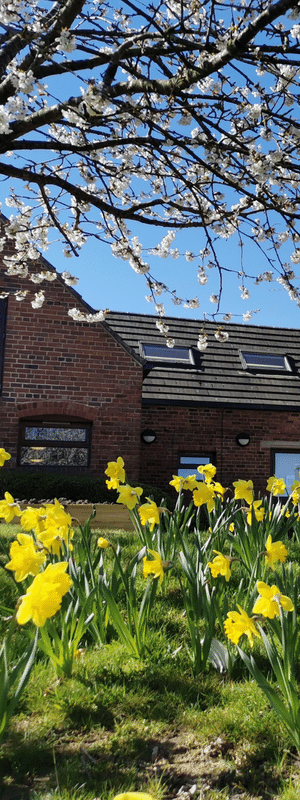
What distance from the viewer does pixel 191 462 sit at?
40.4ft

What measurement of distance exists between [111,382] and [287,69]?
747cm

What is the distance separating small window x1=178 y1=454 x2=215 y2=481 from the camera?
39.9 ft

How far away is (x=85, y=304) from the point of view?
1072cm

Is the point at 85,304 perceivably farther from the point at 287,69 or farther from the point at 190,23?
the point at 287,69

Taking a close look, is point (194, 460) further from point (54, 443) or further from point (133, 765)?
point (133, 765)

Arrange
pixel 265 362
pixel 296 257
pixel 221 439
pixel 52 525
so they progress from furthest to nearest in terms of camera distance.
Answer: pixel 265 362 → pixel 221 439 → pixel 296 257 → pixel 52 525

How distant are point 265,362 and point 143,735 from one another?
41.4 feet

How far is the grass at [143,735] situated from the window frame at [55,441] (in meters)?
7.81

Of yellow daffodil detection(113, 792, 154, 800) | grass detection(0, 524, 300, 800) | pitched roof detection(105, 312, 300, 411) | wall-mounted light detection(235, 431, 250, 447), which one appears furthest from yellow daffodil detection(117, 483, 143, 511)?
wall-mounted light detection(235, 431, 250, 447)

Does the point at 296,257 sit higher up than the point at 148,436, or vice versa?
the point at 296,257

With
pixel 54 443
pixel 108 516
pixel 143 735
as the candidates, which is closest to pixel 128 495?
pixel 143 735

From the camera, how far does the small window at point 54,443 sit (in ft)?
34.2

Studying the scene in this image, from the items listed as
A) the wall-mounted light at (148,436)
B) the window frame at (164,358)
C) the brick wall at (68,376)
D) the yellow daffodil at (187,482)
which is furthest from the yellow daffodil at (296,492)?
the window frame at (164,358)

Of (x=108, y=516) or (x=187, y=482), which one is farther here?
(x=108, y=516)
